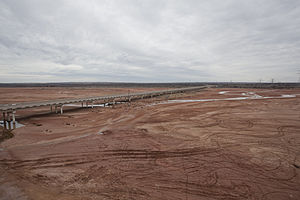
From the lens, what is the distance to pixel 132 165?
8.29 metres

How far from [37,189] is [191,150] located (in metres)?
8.44

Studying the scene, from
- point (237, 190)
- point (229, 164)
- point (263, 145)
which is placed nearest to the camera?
point (237, 190)

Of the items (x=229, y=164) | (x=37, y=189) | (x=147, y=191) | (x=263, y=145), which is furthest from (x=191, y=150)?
(x=37, y=189)

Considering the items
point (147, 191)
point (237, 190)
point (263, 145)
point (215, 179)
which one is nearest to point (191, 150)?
point (215, 179)

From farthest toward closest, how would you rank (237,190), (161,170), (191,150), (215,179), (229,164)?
(191,150), (229,164), (161,170), (215,179), (237,190)

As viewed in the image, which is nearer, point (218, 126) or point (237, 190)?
point (237, 190)

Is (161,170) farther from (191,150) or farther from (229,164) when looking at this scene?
(229,164)

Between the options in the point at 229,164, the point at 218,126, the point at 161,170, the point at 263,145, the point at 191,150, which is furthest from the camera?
the point at 218,126

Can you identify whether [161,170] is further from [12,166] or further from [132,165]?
[12,166]

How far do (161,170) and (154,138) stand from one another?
4.65m

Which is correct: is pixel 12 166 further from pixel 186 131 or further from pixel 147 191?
pixel 186 131

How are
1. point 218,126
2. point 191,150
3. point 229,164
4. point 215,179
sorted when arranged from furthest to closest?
point 218,126, point 191,150, point 229,164, point 215,179

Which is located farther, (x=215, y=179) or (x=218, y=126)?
(x=218, y=126)

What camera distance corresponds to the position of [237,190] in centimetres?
628
